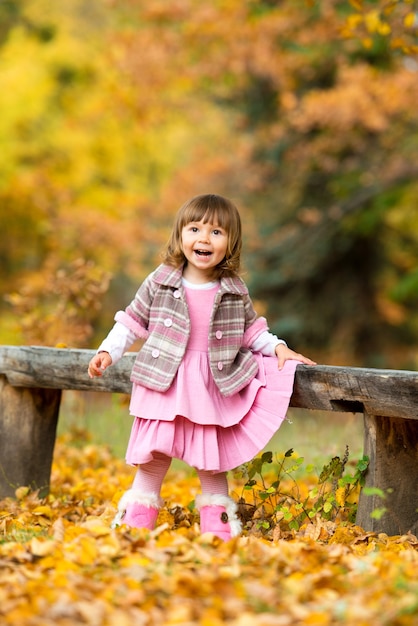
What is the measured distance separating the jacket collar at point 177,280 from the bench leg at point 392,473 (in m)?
0.70

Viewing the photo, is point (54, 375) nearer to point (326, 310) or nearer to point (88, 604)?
point (88, 604)

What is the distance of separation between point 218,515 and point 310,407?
1.80 ft

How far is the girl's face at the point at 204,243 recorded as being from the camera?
3.34 m

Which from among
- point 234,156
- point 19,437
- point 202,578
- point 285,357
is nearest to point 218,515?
point 285,357

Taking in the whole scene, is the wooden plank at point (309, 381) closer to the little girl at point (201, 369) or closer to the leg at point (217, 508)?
the little girl at point (201, 369)

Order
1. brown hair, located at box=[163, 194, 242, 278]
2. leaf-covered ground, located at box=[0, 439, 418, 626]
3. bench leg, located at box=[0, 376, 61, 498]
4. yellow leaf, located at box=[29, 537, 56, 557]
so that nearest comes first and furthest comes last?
leaf-covered ground, located at box=[0, 439, 418, 626]
yellow leaf, located at box=[29, 537, 56, 557]
brown hair, located at box=[163, 194, 242, 278]
bench leg, located at box=[0, 376, 61, 498]

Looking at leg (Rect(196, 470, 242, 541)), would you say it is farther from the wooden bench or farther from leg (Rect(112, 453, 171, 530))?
the wooden bench

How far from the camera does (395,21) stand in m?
6.37

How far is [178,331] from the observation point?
3.32 meters

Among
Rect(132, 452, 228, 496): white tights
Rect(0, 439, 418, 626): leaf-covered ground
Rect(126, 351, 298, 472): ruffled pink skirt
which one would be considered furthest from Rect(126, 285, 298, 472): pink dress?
Rect(0, 439, 418, 626): leaf-covered ground

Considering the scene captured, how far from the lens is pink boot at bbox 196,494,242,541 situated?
131 inches

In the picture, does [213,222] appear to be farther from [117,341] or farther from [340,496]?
[340,496]

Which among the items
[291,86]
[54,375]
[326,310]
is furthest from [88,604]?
[326,310]

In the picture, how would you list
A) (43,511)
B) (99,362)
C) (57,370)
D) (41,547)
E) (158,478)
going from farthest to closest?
(57,370) → (43,511) → (158,478) → (99,362) → (41,547)
